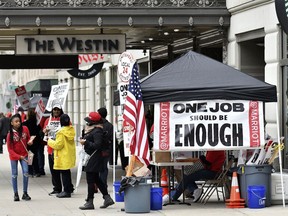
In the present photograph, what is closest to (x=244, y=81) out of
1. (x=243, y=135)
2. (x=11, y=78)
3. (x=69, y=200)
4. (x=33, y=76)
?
(x=243, y=135)

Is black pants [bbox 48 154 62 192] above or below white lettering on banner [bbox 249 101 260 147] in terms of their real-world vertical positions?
below

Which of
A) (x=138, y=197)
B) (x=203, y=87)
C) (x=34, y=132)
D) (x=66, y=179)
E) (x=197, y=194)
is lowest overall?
(x=197, y=194)

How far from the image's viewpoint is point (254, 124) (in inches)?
573

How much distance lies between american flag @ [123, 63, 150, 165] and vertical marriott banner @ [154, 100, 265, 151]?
0.33 meters

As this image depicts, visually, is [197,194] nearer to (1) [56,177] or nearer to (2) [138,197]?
(2) [138,197]

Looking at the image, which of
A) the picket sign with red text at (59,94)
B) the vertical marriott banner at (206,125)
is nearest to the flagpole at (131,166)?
the vertical marriott banner at (206,125)

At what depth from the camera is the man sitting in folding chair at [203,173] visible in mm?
15078

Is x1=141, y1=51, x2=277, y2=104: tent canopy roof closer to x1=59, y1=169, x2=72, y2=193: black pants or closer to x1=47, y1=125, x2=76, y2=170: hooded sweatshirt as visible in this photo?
x1=47, y1=125, x2=76, y2=170: hooded sweatshirt

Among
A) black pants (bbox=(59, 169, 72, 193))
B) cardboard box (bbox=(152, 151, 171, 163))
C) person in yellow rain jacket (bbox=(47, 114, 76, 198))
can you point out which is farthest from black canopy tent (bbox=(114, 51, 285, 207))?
black pants (bbox=(59, 169, 72, 193))

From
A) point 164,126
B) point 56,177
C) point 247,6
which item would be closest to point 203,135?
point 164,126

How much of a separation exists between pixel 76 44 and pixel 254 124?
736 centimetres

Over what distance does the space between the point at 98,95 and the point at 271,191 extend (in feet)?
82.8

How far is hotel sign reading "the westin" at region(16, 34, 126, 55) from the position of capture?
20516 millimetres

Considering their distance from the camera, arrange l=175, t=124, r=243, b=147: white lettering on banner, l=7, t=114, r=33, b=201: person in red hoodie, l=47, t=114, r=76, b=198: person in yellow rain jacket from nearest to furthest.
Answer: l=175, t=124, r=243, b=147: white lettering on banner
l=7, t=114, r=33, b=201: person in red hoodie
l=47, t=114, r=76, b=198: person in yellow rain jacket
